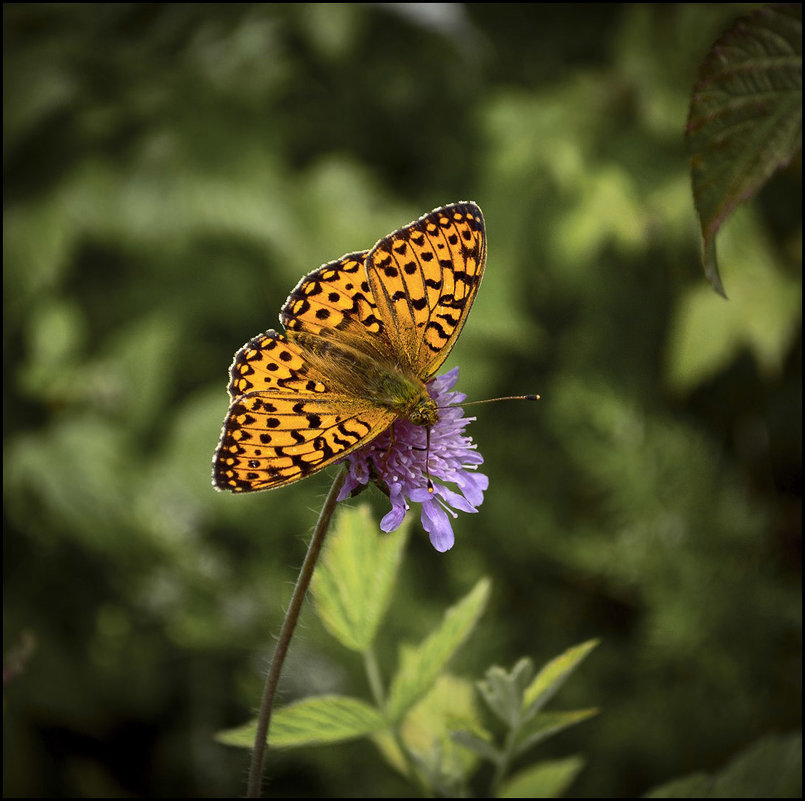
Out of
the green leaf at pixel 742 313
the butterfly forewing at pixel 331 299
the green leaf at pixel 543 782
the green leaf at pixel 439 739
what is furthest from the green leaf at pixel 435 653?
the green leaf at pixel 742 313

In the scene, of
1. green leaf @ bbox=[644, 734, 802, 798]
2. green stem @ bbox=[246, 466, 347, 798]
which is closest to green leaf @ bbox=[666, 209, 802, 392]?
green leaf @ bbox=[644, 734, 802, 798]

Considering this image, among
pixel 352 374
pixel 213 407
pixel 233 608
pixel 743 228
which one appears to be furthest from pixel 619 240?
pixel 352 374

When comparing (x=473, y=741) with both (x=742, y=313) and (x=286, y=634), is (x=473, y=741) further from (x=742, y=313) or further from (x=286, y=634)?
(x=742, y=313)

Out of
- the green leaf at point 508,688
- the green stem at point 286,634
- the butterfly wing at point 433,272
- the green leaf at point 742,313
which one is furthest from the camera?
the green leaf at point 742,313

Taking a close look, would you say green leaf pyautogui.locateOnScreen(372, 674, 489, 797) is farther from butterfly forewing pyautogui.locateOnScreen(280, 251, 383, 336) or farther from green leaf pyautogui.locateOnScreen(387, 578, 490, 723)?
butterfly forewing pyautogui.locateOnScreen(280, 251, 383, 336)

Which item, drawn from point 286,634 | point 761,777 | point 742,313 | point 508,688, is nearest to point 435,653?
point 508,688

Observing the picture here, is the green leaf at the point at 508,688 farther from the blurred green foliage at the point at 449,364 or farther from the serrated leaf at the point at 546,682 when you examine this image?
the blurred green foliage at the point at 449,364

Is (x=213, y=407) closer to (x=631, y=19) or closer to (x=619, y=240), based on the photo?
(x=619, y=240)
